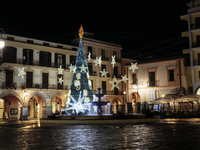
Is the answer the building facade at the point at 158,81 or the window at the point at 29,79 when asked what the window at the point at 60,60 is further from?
the building facade at the point at 158,81

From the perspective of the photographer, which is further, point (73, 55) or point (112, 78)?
point (112, 78)

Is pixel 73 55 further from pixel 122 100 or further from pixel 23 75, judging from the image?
pixel 122 100

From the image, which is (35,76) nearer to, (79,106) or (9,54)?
(9,54)

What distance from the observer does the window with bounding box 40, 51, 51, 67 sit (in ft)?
118

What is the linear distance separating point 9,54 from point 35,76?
4.59 m

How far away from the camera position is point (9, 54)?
33062mm

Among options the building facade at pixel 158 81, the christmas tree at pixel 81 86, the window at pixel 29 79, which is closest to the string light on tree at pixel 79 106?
the christmas tree at pixel 81 86

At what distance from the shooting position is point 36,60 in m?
35.6

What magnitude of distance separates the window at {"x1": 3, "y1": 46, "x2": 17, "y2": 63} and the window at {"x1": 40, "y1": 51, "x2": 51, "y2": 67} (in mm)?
3803

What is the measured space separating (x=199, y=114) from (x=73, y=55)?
2090 centimetres

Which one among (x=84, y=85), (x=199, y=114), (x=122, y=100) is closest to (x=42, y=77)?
(x=84, y=85)

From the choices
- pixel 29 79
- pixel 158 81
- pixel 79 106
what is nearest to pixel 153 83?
pixel 158 81

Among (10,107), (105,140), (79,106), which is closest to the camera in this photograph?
(105,140)

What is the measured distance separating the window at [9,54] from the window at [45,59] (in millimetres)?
3803
